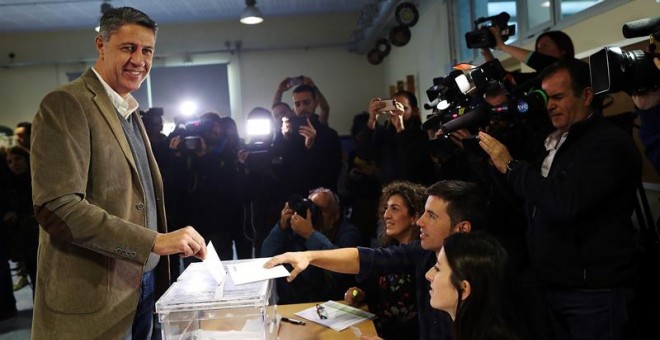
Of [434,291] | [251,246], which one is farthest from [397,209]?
[251,246]

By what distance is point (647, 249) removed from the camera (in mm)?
1582

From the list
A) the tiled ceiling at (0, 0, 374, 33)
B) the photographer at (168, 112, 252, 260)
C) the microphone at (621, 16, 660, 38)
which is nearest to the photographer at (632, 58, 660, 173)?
the microphone at (621, 16, 660, 38)

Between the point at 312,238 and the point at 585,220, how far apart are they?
3.70 feet

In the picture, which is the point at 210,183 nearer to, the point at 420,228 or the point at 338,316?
the point at 338,316

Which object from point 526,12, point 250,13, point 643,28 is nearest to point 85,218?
point 643,28

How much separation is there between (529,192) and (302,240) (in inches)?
46.7

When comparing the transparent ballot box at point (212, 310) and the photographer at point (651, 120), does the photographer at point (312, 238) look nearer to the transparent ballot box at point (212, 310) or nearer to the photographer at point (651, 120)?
Answer: the transparent ballot box at point (212, 310)

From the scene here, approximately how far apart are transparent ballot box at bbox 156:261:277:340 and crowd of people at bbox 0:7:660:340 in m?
0.09

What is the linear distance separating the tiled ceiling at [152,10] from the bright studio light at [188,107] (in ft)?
4.06

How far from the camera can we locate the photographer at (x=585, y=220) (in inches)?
57.9

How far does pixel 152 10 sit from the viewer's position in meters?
6.90

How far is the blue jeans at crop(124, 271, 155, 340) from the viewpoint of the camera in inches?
54.1

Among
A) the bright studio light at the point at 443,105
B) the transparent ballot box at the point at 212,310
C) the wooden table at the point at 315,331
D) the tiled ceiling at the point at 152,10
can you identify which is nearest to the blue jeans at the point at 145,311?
the transparent ballot box at the point at 212,310

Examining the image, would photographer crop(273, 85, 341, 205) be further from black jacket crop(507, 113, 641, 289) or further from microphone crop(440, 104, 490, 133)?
black jacket crop(507, 113, 641, 289)
